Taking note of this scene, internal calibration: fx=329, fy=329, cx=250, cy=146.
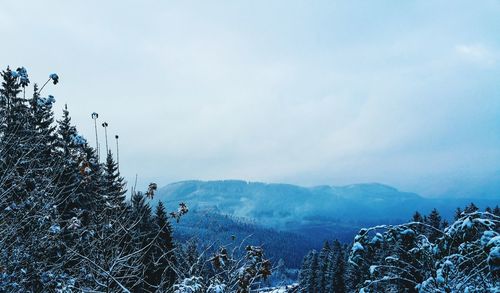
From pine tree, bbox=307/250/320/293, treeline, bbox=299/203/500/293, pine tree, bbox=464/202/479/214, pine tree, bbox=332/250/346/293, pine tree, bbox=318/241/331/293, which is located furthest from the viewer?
pine tree, bbox=307/250/320/293

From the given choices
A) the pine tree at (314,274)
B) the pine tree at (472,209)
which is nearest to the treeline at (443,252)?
the pine tree at (472,209)

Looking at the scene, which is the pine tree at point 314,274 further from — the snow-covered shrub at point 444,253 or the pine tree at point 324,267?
the snow-covered shrub at point 444,253

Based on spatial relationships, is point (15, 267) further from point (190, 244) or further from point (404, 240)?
point (404, 240)

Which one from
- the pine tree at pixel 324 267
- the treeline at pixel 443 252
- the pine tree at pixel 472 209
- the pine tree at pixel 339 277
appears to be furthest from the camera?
the pine tree at pixel 324 267

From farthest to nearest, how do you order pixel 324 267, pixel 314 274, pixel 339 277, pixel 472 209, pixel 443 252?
pixel 314 274, pixel 324 267, pixel 339 277, pixel 472 209, pixel 443 252

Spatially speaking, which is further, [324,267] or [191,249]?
[324,267]

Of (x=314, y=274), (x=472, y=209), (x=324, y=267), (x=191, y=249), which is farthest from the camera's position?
(x=314, y=274)

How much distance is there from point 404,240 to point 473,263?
98cm

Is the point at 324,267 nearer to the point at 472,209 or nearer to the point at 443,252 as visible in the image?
the point at 472,209

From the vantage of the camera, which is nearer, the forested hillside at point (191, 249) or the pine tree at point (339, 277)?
the forested hillside at point (191, 249)

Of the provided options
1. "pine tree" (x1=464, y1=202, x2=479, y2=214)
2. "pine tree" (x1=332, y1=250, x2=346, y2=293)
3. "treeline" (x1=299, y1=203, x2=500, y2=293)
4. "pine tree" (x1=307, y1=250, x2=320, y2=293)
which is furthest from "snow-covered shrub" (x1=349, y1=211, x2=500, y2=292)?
"pine tree" (x1=307, y1=250, x2=320, y2=293)

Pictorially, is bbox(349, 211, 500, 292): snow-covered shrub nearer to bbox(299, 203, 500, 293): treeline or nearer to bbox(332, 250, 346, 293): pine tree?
bbox(299, 203, 500, 293): treeline

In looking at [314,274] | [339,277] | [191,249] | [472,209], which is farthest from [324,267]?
[191,249]

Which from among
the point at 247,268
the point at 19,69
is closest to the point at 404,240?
the point at 247,268
